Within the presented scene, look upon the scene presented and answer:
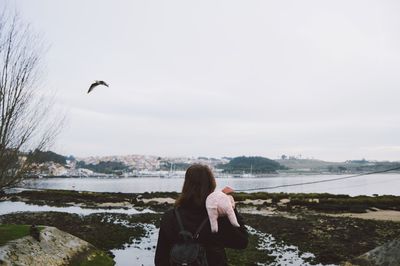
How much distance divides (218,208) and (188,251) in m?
0.46

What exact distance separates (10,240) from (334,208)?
30.6 meters

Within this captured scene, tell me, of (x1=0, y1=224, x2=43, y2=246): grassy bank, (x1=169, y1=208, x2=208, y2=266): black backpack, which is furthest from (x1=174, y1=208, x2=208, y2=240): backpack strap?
(x1=0, y1=224, x2=43, y2=246): grassy bank

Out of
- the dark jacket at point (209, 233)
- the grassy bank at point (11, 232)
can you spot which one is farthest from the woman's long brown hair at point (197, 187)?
the grassy bank at point (11, 232)

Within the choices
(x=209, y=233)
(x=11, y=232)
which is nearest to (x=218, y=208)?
(x=209, y=233)

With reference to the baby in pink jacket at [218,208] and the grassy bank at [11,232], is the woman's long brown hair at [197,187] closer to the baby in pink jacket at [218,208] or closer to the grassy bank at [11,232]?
the baby in pink jacket at [218,208]

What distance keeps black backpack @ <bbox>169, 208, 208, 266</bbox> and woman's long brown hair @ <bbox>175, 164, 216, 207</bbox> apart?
0.54 ft

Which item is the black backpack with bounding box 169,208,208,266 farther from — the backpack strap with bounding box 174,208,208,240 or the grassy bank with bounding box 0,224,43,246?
the grassy bank with bounding box 0,224,43,246

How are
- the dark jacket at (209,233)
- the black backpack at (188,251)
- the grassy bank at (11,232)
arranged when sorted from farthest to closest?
the grassy bank at (11,232) < the dark jacket at (209,233) < the black backpack at (188,251)

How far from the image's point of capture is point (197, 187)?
11.6 feet

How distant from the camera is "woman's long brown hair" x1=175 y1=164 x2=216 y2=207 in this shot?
3496 millimetres

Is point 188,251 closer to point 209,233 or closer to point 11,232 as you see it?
point 209,233

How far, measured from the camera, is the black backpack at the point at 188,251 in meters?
3.34

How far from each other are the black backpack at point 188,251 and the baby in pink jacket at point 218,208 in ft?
0.31

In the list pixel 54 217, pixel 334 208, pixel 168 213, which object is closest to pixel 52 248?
pixel 168 213
